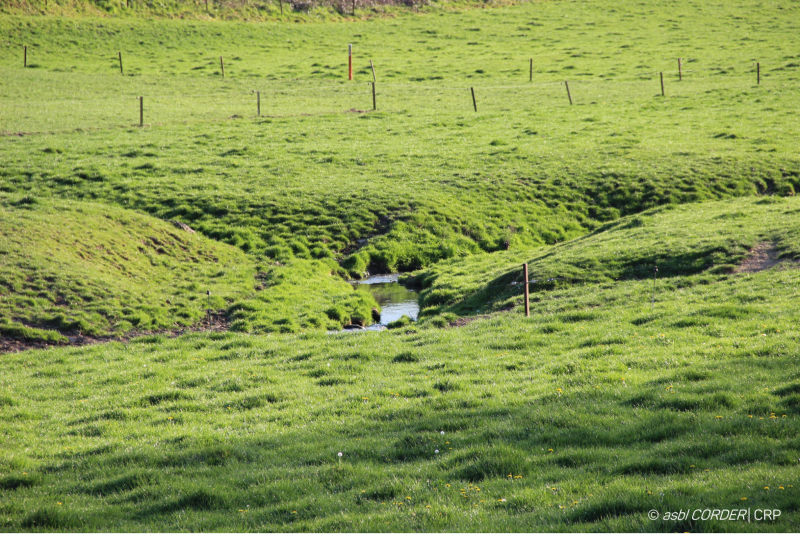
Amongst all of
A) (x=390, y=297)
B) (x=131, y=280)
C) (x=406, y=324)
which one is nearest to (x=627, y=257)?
(x=406, y=324)

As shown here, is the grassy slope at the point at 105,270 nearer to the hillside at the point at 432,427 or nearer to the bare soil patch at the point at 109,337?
the bare soil patch at the point at 109,337

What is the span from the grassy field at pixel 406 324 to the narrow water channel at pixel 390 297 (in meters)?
0.63

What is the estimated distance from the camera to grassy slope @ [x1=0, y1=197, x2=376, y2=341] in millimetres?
18938

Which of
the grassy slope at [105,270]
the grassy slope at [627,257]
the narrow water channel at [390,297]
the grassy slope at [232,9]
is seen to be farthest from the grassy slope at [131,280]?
the grassy slope at [232,9]

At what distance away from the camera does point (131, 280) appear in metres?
22.0

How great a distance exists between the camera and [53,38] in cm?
6600

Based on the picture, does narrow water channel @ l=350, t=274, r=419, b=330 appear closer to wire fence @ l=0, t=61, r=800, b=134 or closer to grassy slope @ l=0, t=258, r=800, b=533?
grassy slope @ l=0, t=258, r=800, b=533

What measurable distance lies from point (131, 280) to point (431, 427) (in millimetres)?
15224

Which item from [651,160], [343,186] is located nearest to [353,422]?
[343,186]

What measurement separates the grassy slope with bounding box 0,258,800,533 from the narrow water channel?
4779 mm

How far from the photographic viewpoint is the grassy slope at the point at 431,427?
7.56 meters

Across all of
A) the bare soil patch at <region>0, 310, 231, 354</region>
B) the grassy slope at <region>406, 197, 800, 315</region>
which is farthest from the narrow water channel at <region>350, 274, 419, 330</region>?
the bare soil patch at <region>0, 310, 231, 354</region>

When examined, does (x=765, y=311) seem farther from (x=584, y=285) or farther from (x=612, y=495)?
(x=612, y=495)

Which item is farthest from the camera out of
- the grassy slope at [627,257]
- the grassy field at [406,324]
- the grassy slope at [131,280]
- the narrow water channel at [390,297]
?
the narrow water channel at [390,297]
